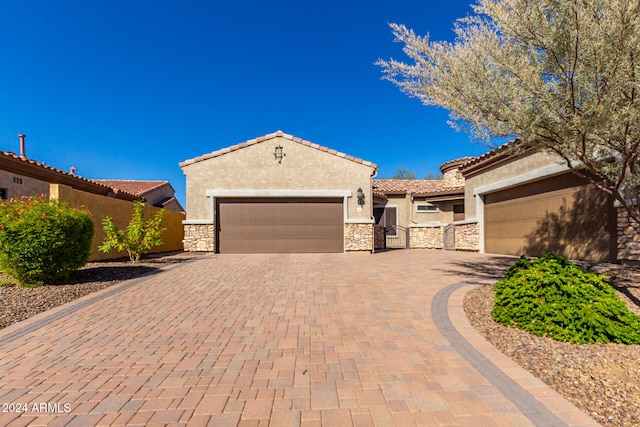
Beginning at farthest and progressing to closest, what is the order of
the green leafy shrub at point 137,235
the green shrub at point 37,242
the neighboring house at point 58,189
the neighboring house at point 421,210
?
1. the neighboring house at point 421,210
2. the neighboring house at point 58,189
3. the green leafy shrub at point 137,235
4. the green shrub at point 37,242

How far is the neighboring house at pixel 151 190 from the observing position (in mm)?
20203

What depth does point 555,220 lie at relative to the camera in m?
9.33

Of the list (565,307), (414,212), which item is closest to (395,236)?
(414,212)

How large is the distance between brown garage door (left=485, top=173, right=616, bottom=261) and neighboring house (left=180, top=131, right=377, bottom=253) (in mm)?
5540

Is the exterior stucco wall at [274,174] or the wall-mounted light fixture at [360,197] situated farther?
the wall-mounted light fixture at [360,197]

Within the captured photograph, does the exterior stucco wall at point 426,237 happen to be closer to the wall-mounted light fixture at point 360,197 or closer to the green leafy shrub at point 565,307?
the wall-mounted light fixture at point 360,197

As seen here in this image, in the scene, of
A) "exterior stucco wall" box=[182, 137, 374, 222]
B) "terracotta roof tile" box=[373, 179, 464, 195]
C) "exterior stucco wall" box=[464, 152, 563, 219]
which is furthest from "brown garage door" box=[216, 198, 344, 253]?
"exterior stucco wall" box=[464, 152, 563, 219]

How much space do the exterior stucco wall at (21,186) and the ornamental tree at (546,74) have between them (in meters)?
12.8

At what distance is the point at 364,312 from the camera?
448 centimetres

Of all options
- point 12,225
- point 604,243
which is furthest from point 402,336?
point 604,243

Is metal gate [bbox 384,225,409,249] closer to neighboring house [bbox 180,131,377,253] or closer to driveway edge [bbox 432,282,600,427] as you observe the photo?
neighboring house [bbox 180,131,377,253]

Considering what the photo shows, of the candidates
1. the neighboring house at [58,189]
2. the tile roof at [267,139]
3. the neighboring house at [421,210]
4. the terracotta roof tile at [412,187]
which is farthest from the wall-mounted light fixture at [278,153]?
the terracotta roof tile at [412,187]

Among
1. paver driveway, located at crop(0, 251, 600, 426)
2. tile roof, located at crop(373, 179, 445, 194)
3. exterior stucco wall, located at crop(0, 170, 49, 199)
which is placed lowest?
paver driveway, located at crop(0, 251, 600, 426)

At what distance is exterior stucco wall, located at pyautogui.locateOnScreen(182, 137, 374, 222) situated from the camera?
1280 cm
